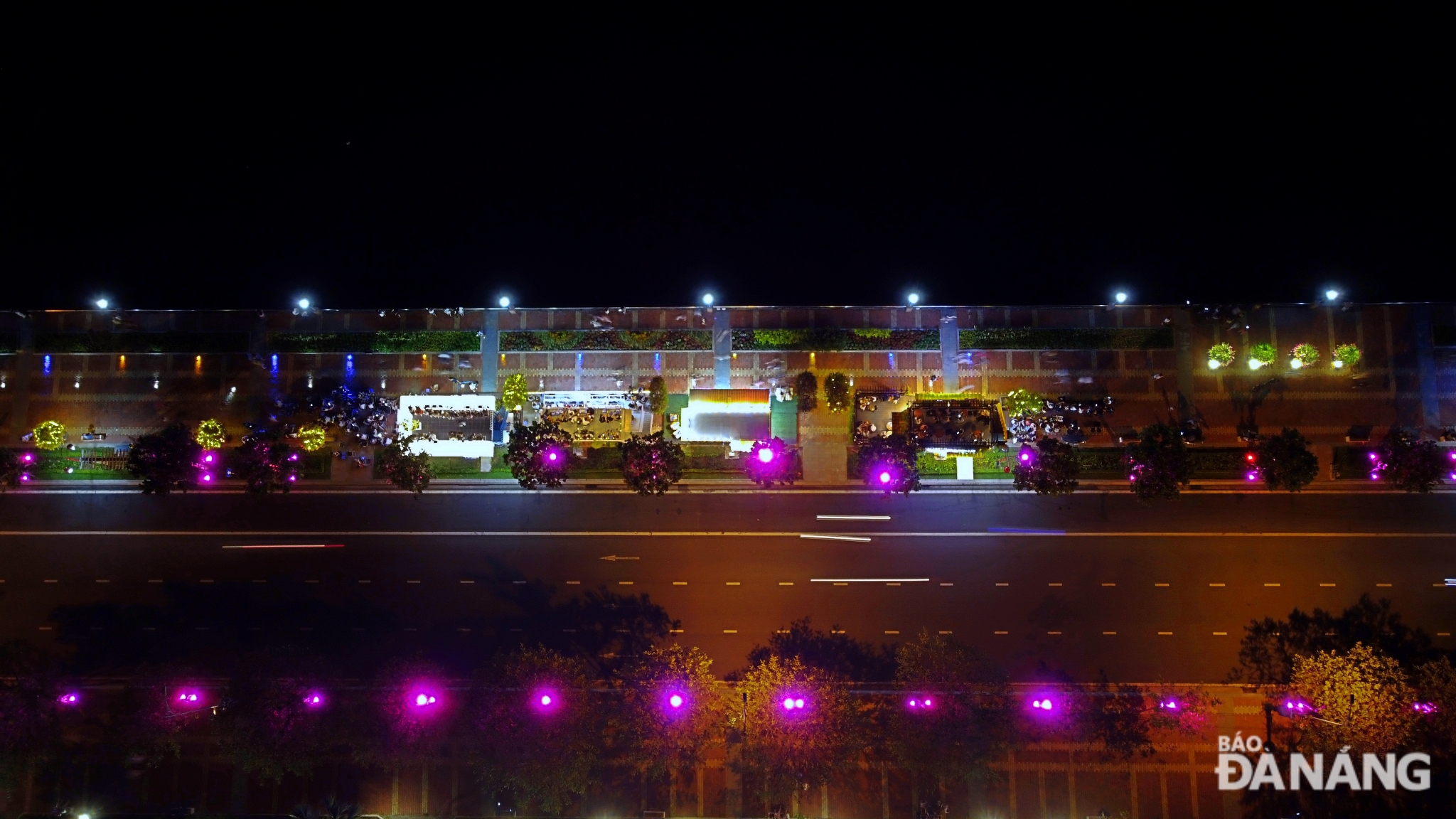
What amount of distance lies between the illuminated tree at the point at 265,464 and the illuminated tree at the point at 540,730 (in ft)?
34.2

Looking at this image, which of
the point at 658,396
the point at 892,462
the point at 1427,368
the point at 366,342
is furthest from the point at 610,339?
the point at 1427,368

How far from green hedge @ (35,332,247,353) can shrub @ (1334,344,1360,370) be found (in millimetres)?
38749

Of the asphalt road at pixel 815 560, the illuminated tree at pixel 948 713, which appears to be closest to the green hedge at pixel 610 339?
the asphalt road at pixel 815 560

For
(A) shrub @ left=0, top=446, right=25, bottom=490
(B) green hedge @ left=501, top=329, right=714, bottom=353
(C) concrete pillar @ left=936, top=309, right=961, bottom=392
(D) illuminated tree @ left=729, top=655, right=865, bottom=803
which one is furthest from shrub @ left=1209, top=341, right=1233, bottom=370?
(A) shrub @ left=0, top=446, right=25, bottom=490

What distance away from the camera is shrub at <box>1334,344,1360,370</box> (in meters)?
23.5

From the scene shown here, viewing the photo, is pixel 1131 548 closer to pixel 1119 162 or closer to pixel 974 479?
pixel 974 479

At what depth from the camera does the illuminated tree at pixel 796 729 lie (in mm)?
19156

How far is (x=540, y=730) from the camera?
1945 centimetres

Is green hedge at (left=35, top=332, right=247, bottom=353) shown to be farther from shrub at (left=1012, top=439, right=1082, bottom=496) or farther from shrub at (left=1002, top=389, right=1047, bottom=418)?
shrub at (left=1012, top=439, right=1082, bottom=496)

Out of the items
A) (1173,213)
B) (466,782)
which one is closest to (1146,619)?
(1173,213)

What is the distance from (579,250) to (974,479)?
52.8 ft

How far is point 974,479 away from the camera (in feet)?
77.3

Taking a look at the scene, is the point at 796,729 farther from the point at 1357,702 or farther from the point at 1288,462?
the point at 1288,462

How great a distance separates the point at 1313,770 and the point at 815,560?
1540 cm
